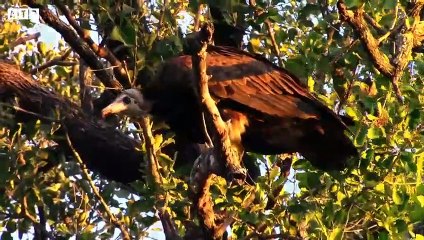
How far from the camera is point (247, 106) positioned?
19.0 feet

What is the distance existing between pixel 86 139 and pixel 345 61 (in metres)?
1.81

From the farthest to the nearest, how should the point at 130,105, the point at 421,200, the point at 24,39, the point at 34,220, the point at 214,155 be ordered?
the point at 24,39 → the point at 34,220 → the point at 130,105 → the point at 214,155 → the point at 421,200

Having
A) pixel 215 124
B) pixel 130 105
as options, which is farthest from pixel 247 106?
pixel 215 124

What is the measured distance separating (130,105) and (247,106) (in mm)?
757

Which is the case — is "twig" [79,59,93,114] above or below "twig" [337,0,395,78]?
below

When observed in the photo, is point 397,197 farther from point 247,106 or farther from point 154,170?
point 247,106

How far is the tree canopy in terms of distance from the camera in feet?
15.2

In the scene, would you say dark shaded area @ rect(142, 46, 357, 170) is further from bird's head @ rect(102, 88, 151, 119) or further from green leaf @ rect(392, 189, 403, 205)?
green leaf @ rect(392, 189, 403, 205)

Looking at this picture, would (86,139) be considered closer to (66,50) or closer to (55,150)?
(55,150)

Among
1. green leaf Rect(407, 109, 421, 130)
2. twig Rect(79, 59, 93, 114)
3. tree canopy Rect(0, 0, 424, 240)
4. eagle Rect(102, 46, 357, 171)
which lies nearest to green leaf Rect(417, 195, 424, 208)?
tree canopy Rect(0, 0, 424, 240)

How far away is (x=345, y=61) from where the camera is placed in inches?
221

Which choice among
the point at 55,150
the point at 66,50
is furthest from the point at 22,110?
the point at 66,50

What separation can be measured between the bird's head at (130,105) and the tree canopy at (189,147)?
0.14 meters

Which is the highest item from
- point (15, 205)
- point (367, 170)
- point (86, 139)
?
point (367, 170)
